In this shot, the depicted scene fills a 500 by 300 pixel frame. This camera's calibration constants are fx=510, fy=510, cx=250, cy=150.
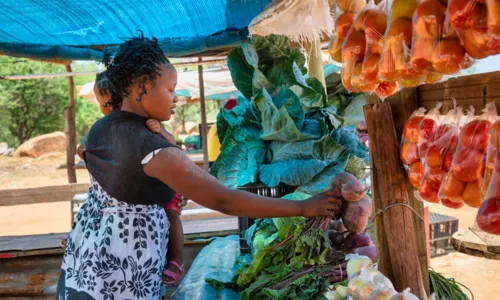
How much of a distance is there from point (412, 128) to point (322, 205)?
0.51m

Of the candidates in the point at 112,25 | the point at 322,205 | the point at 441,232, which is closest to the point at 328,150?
the point at 322,205

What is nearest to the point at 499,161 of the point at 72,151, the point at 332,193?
the point at 332,193

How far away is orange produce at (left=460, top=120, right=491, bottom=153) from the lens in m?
1.28

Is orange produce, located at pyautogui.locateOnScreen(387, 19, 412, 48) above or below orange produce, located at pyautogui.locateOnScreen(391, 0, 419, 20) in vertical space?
below

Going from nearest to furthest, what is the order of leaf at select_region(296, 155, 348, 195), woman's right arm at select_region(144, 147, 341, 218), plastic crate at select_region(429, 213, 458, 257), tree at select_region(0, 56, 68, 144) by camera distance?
woman's right arm at select_region(144, 147, 341, 218) → leaf at select_region(296, 155, 348, 195) → plastic crate at select_region(429, 213, 458, 257) → tree at select_region(0, 56, 68, 144)

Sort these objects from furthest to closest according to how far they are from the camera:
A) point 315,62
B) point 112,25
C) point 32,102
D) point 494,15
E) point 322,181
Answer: point 32,102 < point 112,25 < point 315,62 < point 322,181 < point 494,15

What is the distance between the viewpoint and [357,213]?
2148 mm

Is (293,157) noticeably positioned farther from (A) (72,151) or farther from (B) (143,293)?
(A) (72,151)

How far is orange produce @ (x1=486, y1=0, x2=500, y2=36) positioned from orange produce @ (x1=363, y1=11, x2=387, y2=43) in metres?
0.44

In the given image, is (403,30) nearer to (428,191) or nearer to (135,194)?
(428,191)

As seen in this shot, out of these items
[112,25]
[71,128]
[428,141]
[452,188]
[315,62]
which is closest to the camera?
[452,188]

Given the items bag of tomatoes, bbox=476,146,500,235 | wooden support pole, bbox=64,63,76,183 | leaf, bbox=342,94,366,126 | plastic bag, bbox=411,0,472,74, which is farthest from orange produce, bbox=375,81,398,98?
wooden support pole, bbox=64,63,76,183

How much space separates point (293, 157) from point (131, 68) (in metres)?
1.32

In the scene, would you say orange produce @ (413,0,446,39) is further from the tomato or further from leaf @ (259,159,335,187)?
leaf @ (259,159,335,187)
